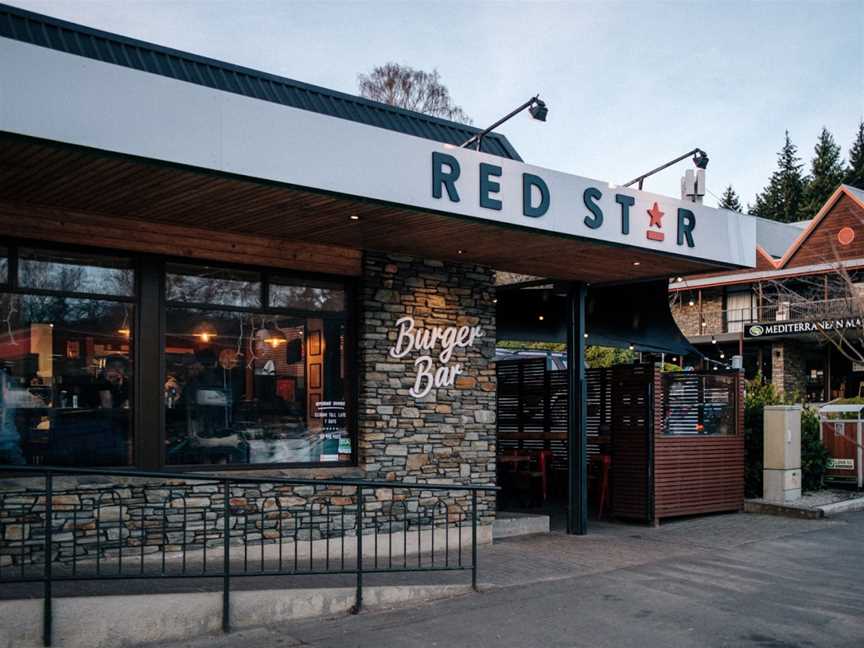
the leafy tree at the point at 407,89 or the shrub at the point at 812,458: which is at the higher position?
the leafy tree at the point at 407,89

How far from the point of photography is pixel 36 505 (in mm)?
7609

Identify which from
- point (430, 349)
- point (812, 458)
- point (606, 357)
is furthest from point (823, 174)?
point (430, 349)

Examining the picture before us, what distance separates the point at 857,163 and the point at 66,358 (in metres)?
60.7

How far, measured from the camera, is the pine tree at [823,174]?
57.2 m

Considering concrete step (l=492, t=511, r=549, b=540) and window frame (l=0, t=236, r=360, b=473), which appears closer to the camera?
window frame (l=0, t=236, r=360, b=473)

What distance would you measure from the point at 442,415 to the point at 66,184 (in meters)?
5.01

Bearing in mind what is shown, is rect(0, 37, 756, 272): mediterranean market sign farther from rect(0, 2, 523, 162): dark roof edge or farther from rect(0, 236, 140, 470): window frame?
rect(0, 236, 140, 470): window frame

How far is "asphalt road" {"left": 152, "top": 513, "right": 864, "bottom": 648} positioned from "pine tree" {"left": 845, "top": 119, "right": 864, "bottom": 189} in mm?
53834

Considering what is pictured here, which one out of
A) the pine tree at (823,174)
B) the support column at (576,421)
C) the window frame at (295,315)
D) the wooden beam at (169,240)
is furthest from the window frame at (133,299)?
the pine tree at (823,174)

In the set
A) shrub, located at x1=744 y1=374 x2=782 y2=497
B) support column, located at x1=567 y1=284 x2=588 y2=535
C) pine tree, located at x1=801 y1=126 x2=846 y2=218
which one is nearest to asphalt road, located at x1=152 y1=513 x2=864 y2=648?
support column, located at x1=567 y1=284 x2=588 y2=535

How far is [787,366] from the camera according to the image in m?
37.0

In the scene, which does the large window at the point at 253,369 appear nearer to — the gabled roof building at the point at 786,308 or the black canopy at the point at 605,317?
the black canopy at the point at 605,317

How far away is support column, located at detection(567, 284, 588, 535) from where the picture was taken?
11.6m

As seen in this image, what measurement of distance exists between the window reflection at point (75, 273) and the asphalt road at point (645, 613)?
3538 mm
